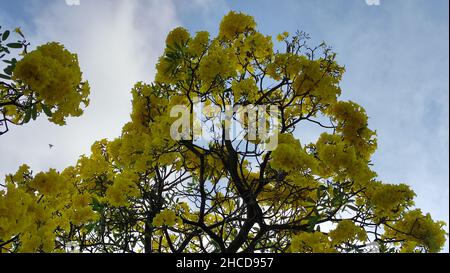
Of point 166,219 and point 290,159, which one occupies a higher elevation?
point 290,159

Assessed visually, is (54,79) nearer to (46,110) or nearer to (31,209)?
(46,110)

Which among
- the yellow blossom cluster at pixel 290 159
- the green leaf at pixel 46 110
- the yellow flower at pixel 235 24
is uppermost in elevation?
the yellow flower at pixel 235 24

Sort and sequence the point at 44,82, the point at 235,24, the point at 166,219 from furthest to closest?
the point at 235,24
the point at 166,219
the point at 44,82

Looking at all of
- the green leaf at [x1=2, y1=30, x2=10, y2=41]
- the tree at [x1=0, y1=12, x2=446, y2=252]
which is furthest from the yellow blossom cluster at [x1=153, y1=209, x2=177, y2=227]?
the green leaf at [x1=2, y1=30, x2=10, y2=41]

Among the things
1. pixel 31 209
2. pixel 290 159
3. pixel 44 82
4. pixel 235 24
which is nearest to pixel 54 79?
pixel 44 82

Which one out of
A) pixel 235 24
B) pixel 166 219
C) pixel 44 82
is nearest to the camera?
pixel 44 82

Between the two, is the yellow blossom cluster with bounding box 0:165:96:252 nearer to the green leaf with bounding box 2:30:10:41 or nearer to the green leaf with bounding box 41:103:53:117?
the green leaf with bounding box 41:103:53:117

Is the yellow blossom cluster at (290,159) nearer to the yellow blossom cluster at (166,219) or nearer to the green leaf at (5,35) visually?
the yellow blossom cluster at (166,219)

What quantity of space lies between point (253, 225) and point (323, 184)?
119 centimetres

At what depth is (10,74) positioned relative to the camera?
3596 mm

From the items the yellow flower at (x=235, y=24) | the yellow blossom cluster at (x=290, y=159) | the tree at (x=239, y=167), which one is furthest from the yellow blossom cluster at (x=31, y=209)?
the yellow flower at (x=235, y=24)

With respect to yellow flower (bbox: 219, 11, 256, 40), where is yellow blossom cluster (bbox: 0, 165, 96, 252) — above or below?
below
